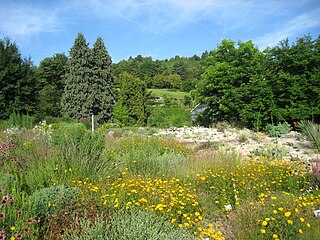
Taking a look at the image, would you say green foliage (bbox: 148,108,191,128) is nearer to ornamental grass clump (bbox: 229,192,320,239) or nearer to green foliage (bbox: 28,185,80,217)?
ornamental grass clump (bbox: 229,192,320,239)

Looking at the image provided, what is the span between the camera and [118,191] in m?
3.69

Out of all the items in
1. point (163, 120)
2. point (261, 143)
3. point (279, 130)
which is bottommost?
point (261, 143)

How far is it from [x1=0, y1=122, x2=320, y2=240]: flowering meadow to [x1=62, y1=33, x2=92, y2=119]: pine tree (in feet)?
64.8

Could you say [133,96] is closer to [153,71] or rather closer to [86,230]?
[86,230]

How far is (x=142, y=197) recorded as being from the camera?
11.5ft

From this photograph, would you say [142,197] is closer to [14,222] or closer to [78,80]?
[14,222]

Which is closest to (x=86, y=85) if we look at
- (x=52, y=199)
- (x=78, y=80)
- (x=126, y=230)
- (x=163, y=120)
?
(x=78, y=80)

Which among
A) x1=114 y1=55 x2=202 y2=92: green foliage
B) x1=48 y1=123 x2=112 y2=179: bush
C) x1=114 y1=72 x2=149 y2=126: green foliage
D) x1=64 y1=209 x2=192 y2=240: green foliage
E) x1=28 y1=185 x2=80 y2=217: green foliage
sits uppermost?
x1=114 y1=55 x2=202 y2=92: green foliage

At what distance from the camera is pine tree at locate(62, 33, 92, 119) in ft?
82.5

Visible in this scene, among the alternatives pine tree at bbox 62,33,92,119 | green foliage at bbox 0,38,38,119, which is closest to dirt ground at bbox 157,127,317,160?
green foliage at bbox 0,38,38,119

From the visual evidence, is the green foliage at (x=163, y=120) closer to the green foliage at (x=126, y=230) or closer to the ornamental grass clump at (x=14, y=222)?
the green foliage at (x=126, y=230)

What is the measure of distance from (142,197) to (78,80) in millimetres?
23570

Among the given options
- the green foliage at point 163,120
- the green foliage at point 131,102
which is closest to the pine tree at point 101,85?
the green foliage at point 131,102

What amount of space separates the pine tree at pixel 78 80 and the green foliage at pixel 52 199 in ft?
73.8
